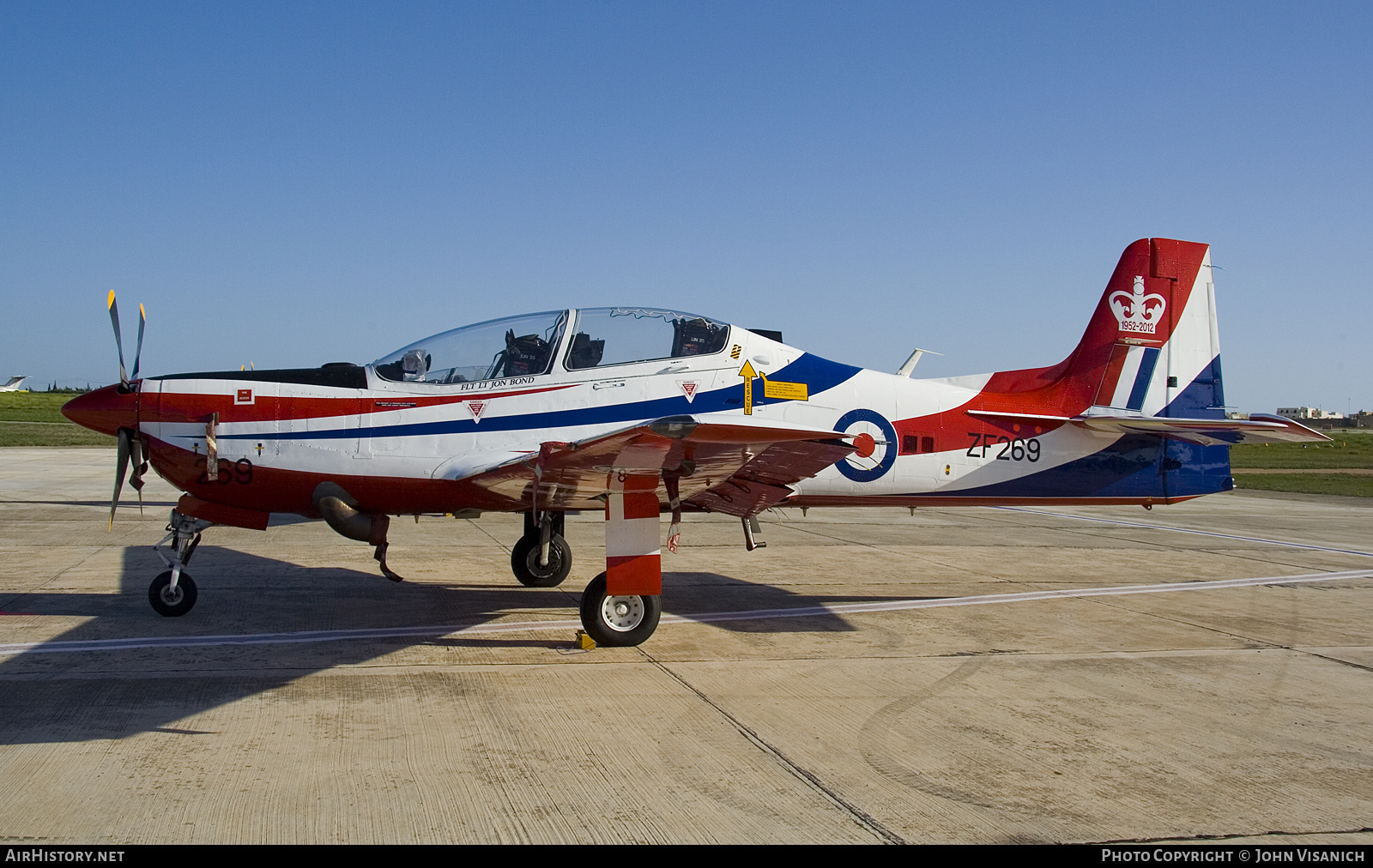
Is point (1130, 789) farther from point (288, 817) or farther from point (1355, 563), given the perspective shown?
point (1355, 563)

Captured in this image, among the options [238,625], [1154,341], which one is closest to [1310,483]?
[1154,341]

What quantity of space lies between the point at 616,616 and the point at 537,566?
2448 millimetres

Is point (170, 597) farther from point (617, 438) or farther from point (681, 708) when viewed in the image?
point (681, 708)

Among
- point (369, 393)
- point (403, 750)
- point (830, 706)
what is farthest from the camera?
point (369, 393)

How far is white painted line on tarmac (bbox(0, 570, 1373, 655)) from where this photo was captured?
620 centimetres

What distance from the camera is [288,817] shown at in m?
3.55

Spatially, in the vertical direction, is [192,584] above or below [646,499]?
below

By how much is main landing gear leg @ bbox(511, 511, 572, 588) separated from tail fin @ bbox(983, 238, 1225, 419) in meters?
4.80

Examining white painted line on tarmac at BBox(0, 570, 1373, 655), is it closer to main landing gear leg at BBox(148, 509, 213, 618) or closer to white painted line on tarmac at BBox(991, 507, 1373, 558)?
main landing gear leg at BBox(148, 509, 213, 618)

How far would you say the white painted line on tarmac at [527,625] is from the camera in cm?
620

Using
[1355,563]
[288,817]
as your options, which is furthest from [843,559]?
[288,817]

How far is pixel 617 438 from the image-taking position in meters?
5.19
